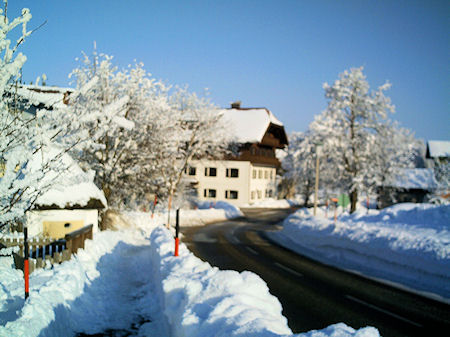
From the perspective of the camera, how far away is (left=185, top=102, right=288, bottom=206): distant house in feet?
153

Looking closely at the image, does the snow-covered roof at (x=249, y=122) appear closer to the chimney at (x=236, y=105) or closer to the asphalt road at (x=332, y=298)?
the chimney at (x=236, y=105)

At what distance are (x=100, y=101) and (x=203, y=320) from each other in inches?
731

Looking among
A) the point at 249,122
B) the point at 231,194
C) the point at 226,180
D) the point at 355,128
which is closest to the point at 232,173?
the point at 226,180

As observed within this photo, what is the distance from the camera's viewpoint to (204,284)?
6.60 meters

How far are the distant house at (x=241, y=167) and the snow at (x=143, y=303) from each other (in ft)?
117

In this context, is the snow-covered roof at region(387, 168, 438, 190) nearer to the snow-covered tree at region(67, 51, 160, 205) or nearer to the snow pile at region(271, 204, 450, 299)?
the snow pile at region(271, 204, 450, 299)

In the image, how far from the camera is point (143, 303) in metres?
8.47

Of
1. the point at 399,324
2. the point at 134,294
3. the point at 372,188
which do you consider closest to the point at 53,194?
the point at 134,294

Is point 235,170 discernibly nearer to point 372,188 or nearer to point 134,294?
point 372,188

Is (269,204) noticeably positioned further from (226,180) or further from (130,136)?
(130,136)

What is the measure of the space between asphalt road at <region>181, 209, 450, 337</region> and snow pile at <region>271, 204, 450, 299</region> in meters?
1.23

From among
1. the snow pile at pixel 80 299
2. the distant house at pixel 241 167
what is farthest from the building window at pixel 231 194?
the snow pile at pixel 80 299

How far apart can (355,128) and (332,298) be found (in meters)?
23.3

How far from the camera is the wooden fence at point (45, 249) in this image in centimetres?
846
